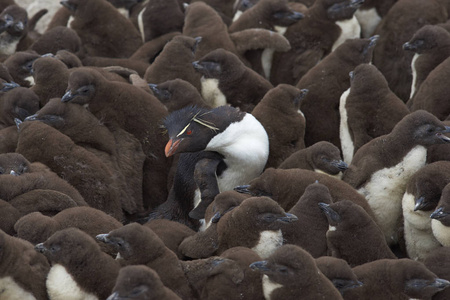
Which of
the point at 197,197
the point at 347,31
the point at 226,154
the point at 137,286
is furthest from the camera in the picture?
the point at 347,31

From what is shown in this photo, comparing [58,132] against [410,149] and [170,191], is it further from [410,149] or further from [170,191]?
[410,149]

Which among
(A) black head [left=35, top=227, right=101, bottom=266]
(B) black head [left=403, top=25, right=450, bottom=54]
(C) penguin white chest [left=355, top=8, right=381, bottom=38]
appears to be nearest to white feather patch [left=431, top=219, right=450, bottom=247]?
(A) black head [left=35, top=227, right=101, bottom=266]

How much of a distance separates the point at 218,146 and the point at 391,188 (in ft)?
4.81

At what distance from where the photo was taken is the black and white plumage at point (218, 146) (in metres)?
7.33

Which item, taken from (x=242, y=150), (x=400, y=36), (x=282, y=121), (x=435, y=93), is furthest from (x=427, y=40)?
(x=242, y=150)

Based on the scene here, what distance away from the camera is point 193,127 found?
24.0ft

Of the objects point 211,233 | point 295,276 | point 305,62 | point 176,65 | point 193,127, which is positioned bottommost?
point 305,62

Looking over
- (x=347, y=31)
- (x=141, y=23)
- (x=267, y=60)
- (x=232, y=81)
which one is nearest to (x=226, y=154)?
(x=232, y=81)

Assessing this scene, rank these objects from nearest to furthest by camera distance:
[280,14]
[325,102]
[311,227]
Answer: [311,227] → [325,102] → [280,14]

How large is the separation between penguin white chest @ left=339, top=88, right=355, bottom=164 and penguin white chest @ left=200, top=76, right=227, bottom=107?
3.97 ft

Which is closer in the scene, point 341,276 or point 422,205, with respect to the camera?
point 341,276

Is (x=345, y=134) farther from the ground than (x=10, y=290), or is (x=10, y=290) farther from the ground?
(x=10, y=290)

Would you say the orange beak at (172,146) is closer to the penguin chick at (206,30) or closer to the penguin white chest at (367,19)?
the penguin chick at (206,30)

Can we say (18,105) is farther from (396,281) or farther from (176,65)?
(396,281)
